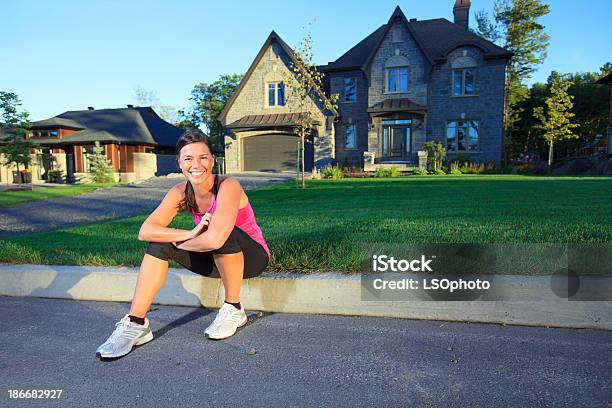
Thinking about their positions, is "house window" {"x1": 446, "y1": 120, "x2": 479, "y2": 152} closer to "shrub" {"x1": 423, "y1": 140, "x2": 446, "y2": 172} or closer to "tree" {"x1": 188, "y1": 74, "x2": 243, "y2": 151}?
"shrub" {"x1": 423, "y1": 140, "x2": 446, "y2": 172}

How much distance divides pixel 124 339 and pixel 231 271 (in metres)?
0.83

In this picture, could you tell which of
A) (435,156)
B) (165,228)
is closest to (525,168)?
(435,156)

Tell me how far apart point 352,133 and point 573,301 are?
909 inches

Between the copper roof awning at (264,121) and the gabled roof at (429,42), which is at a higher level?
the gabled roof at (429,42)

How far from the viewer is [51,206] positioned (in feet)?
42.4

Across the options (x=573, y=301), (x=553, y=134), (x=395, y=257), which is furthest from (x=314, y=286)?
(x=553, y=134)

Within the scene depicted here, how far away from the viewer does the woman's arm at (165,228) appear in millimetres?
2828

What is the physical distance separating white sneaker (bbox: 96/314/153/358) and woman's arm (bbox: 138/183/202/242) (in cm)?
59

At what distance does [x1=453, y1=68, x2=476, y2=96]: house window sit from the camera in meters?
23.1

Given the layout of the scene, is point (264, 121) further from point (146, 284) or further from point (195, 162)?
point (146, 284)

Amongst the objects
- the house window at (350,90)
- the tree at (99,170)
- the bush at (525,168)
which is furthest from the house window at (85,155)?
the bush at (525,168)

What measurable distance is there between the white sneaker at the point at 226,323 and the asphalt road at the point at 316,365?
0.18 feet

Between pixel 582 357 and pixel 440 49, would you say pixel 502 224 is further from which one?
pixel 440 49

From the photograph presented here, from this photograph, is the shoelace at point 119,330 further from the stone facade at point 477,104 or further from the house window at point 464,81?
the house window at point 464,81
